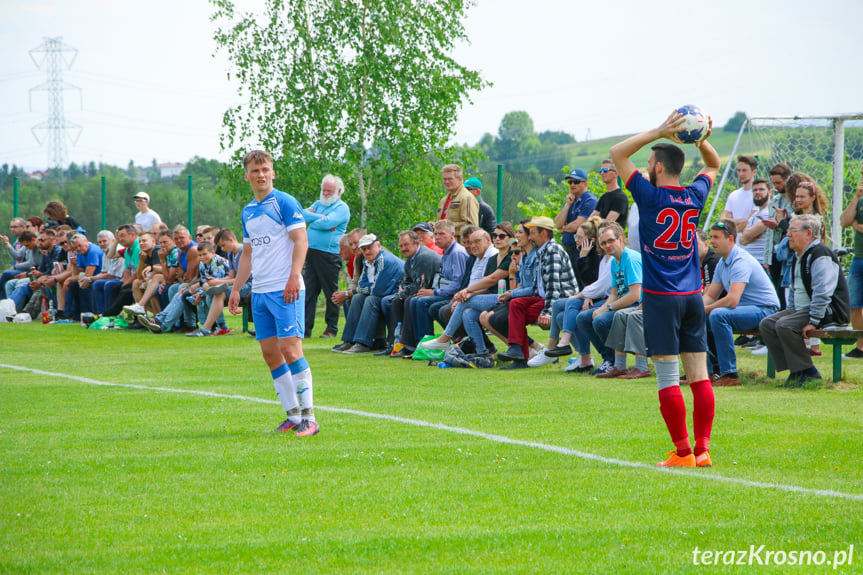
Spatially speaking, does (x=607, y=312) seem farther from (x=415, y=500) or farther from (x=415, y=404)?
(x=415, y=500)

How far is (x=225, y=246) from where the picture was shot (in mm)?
16078

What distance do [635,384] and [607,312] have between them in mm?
946

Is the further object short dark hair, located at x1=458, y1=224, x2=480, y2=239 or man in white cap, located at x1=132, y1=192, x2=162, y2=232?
man in white cap, located at x1=132, y1=192, x2=162, y2=232

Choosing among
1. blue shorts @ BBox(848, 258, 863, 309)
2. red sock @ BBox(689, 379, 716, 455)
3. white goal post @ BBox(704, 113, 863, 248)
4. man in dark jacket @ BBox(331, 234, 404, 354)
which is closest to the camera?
red sock @ BBox(689, 379, 716, 455)

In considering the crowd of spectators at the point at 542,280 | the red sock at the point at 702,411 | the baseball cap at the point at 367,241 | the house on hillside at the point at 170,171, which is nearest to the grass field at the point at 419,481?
the red sock at the point at 702,411

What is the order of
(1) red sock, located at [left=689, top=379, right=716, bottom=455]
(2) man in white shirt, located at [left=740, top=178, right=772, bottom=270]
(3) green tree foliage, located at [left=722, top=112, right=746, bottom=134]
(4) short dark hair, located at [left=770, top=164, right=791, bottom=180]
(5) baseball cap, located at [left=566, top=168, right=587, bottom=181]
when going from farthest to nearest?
1. (3) green tree foliage, located at [left=722, top=112, right=746, bottom=134]
2. (2) man in white shirt, located at [left=740, top=178, right=772, bottom=270]
3. (5) baseball cap, located at [left=566, top=168, right=587, bottom=181]
4. (4) short dark hair, located at [left=770, top=164, right=791, bottom=180]
5. (1) red sock, located at [left=689, top=379, right=716, bottom=455]

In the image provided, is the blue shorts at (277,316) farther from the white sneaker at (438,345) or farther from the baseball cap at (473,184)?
the baseball cap at (473,184)

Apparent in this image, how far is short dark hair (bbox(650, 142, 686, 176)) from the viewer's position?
581 cm

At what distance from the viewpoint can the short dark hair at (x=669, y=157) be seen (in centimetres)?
581

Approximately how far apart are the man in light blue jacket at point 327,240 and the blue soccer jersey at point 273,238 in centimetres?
758

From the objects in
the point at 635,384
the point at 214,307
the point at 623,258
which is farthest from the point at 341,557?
the point at 214,307

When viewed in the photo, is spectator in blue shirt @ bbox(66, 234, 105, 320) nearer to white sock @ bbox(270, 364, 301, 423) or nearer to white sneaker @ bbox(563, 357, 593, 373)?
white sneaker @ bbox(563, 357, 593, 373)

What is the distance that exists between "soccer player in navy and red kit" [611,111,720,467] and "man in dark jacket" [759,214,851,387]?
3.86 meters

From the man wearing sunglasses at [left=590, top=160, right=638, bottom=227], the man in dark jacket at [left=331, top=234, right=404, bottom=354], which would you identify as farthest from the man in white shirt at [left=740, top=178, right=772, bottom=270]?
the man in dark jacket at [left=331, top=234, right=404, bottom=354]
